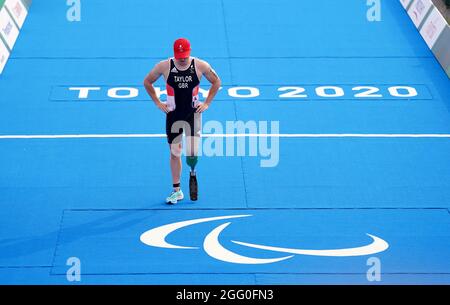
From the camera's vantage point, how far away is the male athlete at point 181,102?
11086mm

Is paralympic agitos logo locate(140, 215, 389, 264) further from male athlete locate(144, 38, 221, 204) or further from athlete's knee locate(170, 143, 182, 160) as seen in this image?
athlete's knee locate(170, 143, 182, 160)

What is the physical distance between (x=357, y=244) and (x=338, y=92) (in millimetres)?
4629

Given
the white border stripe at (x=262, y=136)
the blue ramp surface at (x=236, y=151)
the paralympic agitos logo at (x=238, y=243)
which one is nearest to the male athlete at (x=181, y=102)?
the blue ramp surface at (x=236, y=151)

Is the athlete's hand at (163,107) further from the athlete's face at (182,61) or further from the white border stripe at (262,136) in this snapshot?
the white border stripe at (262,136)

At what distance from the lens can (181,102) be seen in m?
11.2

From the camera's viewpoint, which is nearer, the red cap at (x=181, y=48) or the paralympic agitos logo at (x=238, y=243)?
the paralympic agitos logo at (x=238, y=243)

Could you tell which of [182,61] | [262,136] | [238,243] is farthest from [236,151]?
[238,243]

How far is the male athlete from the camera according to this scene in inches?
436

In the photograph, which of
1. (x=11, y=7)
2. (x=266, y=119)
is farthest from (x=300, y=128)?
(x=11, y=7)

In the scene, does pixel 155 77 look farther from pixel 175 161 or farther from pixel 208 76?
pixel 175 161

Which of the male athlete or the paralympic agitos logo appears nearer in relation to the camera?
the paralympic agitos logo

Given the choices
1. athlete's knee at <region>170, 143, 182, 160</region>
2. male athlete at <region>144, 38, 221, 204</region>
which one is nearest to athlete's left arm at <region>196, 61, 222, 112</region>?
male athlete at <region>144, 38, 221, 204</region>

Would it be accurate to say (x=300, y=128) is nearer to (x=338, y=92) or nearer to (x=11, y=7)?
(x=338, y=92)

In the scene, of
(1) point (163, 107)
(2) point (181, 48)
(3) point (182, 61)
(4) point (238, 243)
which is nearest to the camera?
(4) point (238, 243)
